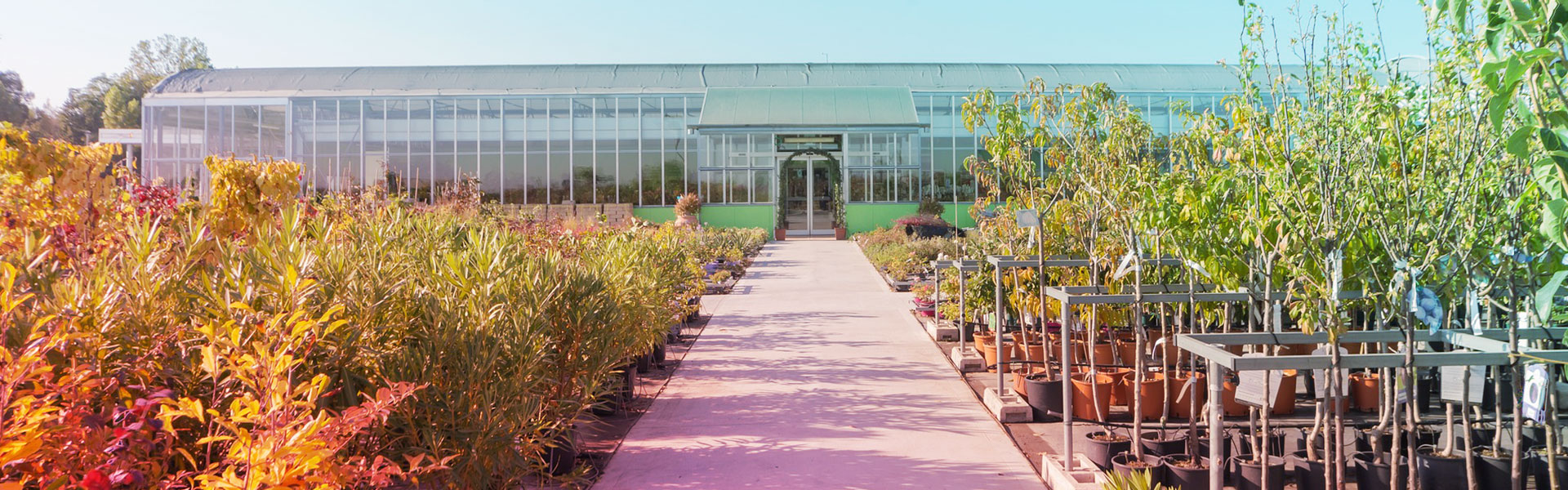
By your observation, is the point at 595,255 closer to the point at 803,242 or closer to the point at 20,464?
the point at 20,464

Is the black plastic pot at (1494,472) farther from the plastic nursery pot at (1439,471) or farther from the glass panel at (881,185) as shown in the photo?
the glass panel at (881,185)

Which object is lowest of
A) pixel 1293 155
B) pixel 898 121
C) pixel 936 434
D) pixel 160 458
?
pixel 936 434

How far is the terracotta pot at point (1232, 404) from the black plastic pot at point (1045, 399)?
808 millimetres

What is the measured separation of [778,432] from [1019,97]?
2418 mm

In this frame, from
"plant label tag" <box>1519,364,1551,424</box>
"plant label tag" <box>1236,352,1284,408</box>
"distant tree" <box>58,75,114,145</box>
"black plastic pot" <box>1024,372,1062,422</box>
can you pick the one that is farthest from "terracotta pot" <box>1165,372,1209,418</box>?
"distant tree" <box>58,75,114,145</box>

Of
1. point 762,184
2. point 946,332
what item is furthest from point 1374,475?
point 762,184

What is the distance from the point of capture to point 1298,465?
3.43m

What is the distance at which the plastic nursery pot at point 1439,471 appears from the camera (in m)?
3.31

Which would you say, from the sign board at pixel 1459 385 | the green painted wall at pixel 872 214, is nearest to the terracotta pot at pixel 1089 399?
the sign board at pixel 1459 385

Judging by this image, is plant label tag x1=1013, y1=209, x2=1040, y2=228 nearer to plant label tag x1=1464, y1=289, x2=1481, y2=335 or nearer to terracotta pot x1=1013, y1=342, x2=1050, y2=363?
terracotta pot x1=1013, y1=342, x2=1050, y2=363

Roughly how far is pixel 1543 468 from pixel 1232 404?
1.44m

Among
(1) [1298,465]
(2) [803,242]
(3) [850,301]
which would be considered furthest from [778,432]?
(2) [803,242]

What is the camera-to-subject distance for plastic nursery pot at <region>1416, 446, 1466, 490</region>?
3314 mm

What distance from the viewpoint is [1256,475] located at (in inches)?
135
